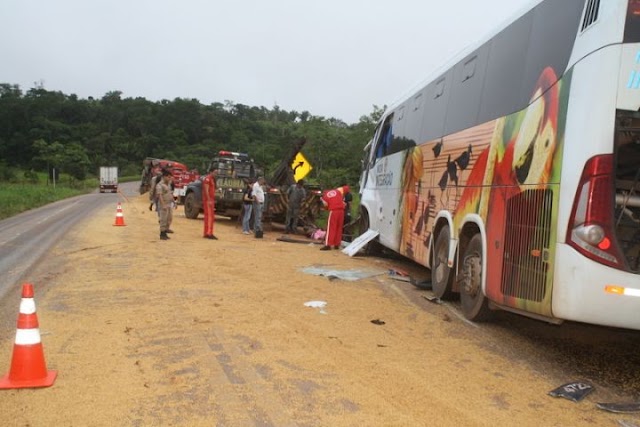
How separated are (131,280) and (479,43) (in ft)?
19.2

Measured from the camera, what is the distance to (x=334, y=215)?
13.9 metres

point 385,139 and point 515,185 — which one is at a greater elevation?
point 385,139

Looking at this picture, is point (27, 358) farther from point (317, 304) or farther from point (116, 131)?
point (116, 131)

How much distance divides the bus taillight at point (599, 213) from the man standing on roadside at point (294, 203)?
43.1ft

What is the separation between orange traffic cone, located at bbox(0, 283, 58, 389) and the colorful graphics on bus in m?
3.91

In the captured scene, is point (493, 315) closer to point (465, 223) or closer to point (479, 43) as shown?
point (465, 223)

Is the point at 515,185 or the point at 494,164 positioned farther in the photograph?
the point at 494,164

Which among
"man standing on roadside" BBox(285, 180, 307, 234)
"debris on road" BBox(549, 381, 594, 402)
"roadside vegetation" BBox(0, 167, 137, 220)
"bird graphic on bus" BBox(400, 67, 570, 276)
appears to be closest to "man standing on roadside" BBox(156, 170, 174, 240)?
"man standing on roadside" BBox(285, 180, 307, 234)

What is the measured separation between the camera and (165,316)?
6.26 meters

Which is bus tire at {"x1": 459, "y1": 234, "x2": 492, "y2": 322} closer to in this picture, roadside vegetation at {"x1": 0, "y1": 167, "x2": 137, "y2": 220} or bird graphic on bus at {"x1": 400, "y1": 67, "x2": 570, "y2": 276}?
bird graphic on bus at {"x1": 400, "y1": 67, "x2": 570, "y2": 276}

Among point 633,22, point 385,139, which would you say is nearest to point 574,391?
point 633,22

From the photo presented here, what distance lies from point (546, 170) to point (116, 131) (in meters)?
94.6

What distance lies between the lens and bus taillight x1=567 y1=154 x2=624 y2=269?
402 cm

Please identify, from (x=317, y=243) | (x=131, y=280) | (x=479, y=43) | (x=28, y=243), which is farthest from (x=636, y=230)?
(x=28, y=243)
